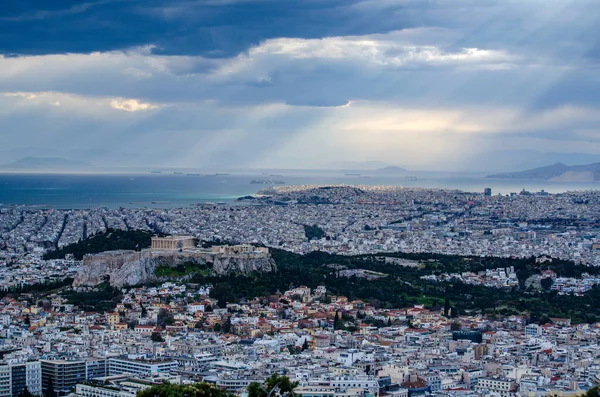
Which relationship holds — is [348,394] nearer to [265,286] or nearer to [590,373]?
[590,373]

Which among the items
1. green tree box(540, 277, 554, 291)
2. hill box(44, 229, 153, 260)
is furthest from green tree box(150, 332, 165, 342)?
green tree box(540, 277, 554, 291)

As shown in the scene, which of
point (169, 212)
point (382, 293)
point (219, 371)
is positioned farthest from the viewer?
point (169, 212)

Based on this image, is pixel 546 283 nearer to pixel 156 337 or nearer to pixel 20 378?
pixel 156 337

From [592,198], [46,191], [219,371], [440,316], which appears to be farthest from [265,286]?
[46,191]

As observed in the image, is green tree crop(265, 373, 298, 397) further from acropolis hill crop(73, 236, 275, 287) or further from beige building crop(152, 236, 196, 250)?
beige building crop(152, 236, 196, 250)

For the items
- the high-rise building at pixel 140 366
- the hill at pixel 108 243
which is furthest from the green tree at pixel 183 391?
the hill at pixel 108 243

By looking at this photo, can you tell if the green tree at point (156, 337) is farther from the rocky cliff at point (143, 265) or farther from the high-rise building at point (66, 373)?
the rocky cliff at point (143, 265)
